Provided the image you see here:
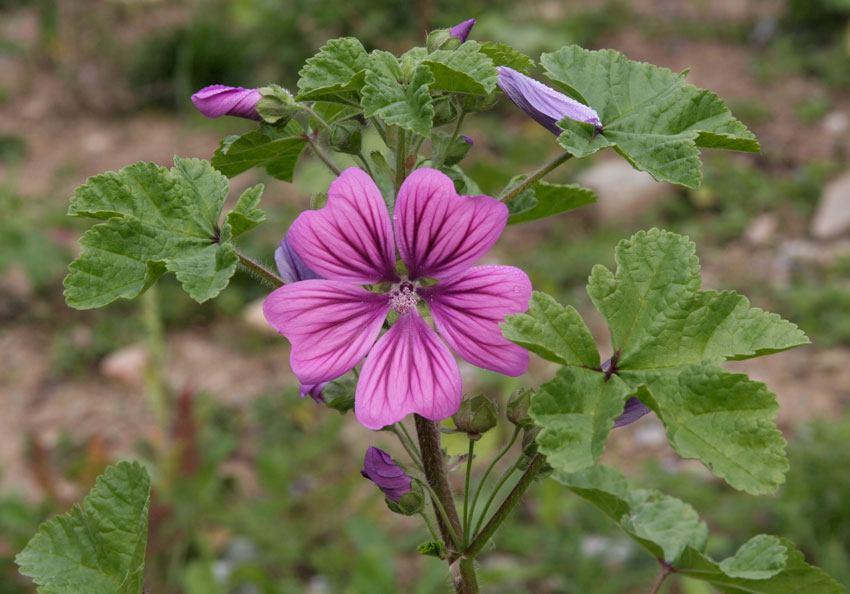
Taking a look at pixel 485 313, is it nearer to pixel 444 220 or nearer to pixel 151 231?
pixel 444 220

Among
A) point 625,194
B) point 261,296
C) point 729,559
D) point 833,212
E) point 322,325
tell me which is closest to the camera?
point 322,325

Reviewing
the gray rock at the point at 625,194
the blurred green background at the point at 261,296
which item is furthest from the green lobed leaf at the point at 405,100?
the gray rock at the point at 625,194

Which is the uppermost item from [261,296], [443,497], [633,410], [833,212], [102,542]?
[633,410]

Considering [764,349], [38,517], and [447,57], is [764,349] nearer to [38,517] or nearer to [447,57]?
[447,57]

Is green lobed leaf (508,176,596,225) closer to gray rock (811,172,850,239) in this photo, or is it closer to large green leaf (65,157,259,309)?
large green leaf (65,157,259,309)

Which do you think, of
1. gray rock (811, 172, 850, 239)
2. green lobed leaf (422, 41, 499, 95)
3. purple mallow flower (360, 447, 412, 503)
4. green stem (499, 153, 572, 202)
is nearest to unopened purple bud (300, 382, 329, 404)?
purple mallow flower (360, 447, 412, 503)

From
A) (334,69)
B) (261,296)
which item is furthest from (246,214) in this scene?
(261,296)

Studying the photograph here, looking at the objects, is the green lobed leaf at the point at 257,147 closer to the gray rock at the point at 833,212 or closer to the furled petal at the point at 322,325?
the furled petal at the point at 322,325

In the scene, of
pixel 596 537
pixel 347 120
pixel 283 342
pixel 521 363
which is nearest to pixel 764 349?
pixel 521 363
